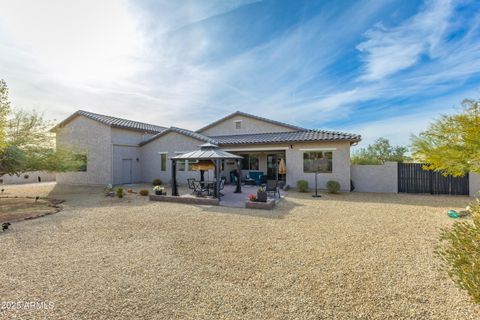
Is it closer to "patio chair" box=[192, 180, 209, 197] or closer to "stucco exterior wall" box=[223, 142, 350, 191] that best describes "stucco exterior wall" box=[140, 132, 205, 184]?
"patio chair" box=[192, 180, 209, 197]

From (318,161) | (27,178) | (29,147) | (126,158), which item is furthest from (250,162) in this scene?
(27,178)

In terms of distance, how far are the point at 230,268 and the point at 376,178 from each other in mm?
13924

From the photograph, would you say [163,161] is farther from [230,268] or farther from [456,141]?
[456,141]

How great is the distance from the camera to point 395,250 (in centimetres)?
517

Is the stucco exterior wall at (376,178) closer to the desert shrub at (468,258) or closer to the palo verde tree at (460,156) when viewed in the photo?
the palo verde tree at (460,156)

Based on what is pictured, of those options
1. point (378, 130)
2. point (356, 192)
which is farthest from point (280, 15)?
point (378, 130)

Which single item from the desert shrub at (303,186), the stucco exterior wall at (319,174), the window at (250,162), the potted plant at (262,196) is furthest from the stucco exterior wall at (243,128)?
the potted plant at (262,196)

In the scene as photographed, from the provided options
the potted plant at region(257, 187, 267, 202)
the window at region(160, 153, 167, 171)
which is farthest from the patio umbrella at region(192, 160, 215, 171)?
Result: the window at region(160, 153, 167, 171)

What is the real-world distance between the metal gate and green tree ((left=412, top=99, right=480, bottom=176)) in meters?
2.97

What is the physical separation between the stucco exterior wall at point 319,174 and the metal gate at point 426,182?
343 centimetres

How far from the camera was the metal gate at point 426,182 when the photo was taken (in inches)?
503

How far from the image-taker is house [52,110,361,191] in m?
15.5

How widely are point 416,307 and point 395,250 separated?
239 centimetres

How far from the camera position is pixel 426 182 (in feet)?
44.1
